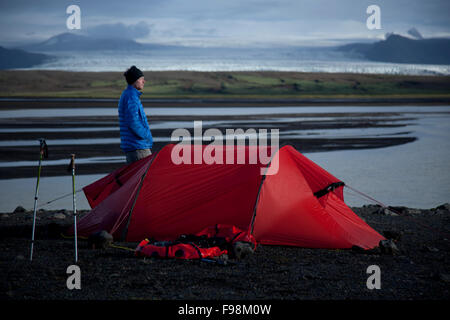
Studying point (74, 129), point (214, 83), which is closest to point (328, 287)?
point (74, 129)

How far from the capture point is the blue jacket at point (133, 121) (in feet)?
25.4

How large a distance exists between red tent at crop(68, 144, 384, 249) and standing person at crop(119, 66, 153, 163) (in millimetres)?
305

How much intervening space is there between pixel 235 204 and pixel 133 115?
1783 mm

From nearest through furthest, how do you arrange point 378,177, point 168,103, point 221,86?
point 378,177 < point 168,103 < point 221,86

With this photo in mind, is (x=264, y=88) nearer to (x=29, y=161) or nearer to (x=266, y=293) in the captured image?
(x=29, y=161)

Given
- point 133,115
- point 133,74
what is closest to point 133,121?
point 133,115

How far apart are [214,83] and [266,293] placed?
65924mm

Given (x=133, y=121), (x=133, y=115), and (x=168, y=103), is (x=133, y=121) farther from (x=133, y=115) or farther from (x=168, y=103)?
(x=168, y=103)

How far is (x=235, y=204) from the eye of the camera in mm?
7371

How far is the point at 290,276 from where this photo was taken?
19.8ft

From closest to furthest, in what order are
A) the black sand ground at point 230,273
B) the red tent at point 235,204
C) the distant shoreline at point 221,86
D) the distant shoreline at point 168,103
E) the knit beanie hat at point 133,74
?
the black sand ground at point 230,273
the red tent at point 235,204
the knit beanie hat at point 133,74
the distant shoreline at point 168,103
the distant shoreline at point 221,86

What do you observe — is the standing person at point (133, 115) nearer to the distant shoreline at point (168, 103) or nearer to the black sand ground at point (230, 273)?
the black sand ground at point (230, 273)

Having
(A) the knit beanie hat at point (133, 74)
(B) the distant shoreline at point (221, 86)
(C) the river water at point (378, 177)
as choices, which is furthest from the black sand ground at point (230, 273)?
(B) the distant shoreline at point (221, 86)
